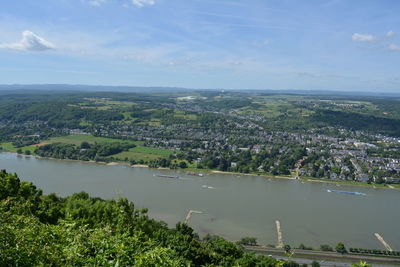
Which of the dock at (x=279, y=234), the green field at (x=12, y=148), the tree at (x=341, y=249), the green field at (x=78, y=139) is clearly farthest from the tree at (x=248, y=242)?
the green field at (x=12, y=148)

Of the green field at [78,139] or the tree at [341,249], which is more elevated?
the green field at [78,139]

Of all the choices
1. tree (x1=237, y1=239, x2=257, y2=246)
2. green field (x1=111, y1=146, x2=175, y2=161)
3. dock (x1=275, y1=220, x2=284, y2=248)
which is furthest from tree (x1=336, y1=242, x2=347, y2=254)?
green field (x1=111, y1=146, x2=175, y2=161)

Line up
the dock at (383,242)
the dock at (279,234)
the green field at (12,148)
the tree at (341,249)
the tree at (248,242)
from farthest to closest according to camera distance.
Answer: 1. the green field at (12,148)
2. the dock at (383,242)
3. the dock at (279,234)
4. the tree at (248,242)
5. the tree at (341,249)

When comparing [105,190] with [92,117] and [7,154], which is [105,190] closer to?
[7,154]

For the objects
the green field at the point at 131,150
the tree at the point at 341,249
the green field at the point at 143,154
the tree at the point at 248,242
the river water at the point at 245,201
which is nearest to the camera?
the tree at the point at 341,249

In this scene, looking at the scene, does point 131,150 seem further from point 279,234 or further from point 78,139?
point 279,234

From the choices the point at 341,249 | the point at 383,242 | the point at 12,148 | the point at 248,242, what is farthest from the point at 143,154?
the point at 383,242

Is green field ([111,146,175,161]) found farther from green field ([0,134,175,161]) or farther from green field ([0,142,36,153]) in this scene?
green field ([0,142,36,153])

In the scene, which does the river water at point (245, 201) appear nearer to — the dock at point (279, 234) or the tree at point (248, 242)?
the dock at point (279, 234)

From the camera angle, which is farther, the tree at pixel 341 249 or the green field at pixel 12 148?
the green field at pixel 12 148

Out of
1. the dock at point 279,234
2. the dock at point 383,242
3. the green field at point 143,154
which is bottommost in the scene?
the dock at point 383,242
